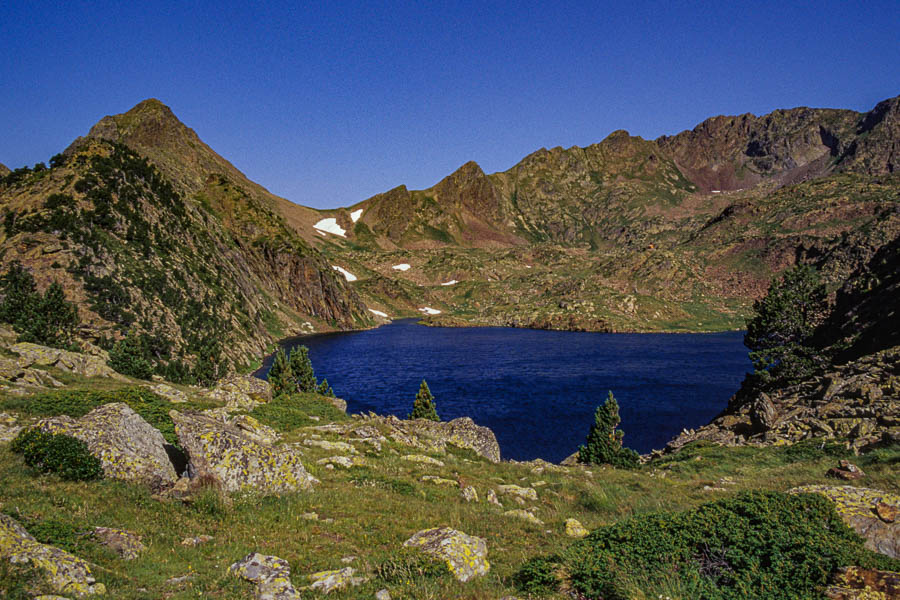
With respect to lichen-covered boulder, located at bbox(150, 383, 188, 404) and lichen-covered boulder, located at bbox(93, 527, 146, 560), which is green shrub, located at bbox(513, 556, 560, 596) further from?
lichen-covered boulder, located at bbox(150, 383, 188, 404)

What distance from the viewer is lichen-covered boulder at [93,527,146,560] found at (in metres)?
9.15

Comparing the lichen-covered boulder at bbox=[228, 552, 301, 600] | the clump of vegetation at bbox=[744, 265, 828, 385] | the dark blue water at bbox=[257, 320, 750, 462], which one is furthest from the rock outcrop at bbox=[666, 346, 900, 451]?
the lichen-covered boulder at bbox=[228, 552, 301, 600]

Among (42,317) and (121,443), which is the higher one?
(42,317)

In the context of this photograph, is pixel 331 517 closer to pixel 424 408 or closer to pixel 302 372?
pixel 424 408

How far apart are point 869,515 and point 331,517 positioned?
13407 millimetres

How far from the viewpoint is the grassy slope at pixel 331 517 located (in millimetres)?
8719

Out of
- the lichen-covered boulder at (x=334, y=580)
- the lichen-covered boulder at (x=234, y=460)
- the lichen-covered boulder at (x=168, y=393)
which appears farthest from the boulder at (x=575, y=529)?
the lichen-covered boulder at (x=168, y=393)

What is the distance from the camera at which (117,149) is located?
4119 inches

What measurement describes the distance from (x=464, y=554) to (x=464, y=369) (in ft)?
326

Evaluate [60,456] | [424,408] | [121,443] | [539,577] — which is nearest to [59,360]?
[121,443]

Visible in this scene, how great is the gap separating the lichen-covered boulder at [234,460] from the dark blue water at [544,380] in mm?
39340

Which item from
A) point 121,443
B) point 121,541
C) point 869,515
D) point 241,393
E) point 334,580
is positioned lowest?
point 241,393

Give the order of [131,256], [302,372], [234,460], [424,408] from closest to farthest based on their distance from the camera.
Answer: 1. [234,460]
2. [424,408]
3. [302,372]
4. [131,256]

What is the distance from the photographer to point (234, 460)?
13820mm
